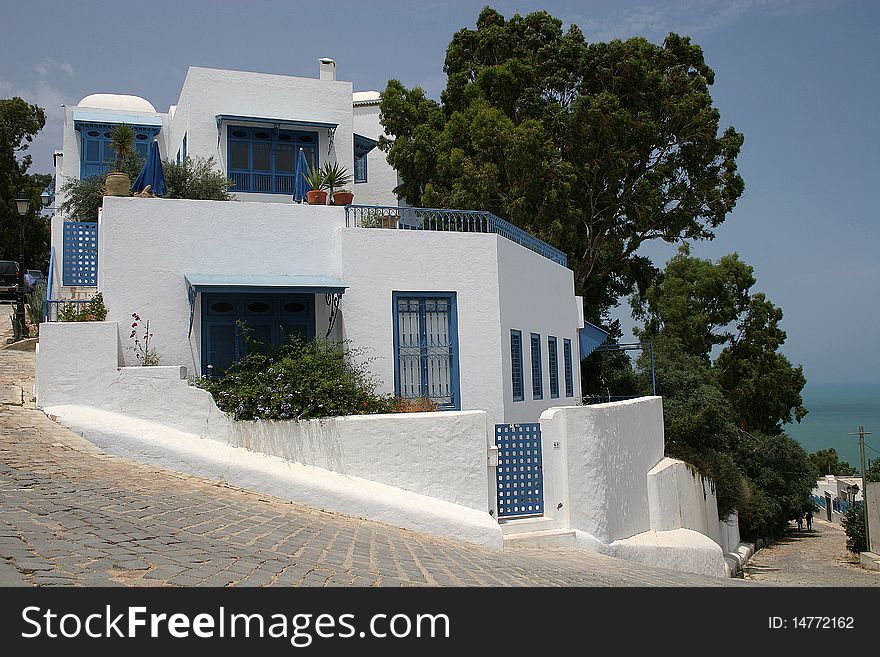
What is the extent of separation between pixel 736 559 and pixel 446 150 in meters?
16.1

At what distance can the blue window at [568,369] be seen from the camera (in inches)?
817

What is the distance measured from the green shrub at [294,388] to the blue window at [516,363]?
11.6 ft

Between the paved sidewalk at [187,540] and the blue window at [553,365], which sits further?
the blue window at [553,365]

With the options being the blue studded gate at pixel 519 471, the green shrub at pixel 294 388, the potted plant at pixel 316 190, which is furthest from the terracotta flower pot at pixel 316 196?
the blue studded gate at pixel 519 471

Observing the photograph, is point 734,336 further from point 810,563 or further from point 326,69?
point 326,69

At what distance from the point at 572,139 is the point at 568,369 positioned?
1030 centimetres

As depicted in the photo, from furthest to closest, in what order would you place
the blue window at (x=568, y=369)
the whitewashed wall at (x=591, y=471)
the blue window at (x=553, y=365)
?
the blue window at (x=568, y=369) → the blue window at (x=553, y=365) → the whitewashed wall at (x=591, y=471)

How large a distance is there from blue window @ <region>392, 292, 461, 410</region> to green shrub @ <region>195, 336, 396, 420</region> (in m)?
1.36

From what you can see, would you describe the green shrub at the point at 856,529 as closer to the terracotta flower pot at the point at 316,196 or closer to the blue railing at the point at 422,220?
the blue railing at the point at 422,220

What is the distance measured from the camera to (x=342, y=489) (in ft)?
35.6

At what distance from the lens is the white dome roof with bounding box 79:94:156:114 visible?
26334 mm

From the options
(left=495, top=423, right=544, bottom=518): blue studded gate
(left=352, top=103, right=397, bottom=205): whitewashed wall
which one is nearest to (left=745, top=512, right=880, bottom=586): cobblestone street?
(left=495, top=423, right=544, bottom=518): blue studded gate

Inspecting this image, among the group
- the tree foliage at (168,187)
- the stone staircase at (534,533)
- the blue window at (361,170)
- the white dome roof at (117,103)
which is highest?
the white dome roof at (117,103)
